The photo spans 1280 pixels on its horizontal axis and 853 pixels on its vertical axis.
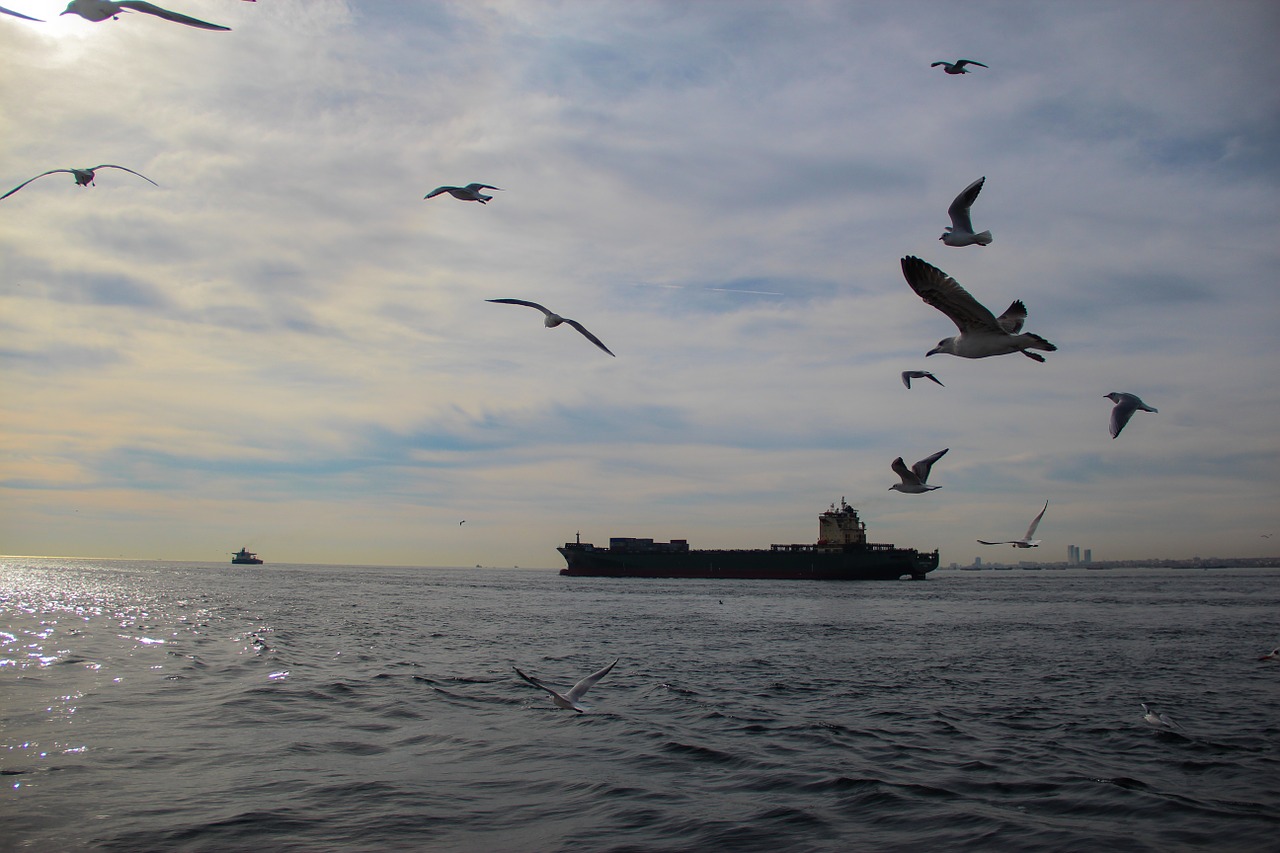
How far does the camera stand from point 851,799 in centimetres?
955

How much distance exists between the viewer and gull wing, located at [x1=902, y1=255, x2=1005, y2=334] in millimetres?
8523

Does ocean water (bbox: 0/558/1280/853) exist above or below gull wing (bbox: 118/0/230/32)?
below

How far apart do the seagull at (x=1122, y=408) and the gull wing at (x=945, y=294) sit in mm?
2242

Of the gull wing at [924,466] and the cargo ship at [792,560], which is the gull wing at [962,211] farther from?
the cargo ship at [792,560]

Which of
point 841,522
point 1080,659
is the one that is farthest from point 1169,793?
point 841,522

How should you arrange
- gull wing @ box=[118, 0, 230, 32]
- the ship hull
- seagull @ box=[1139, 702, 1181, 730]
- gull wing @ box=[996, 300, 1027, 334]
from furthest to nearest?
the ship hull
seagull @ box=[1139, 702, 1181, 730]
gull wing @ box=[996, 300, 1027, 334]
gull wing @ box=[118, 0, 230, 32]

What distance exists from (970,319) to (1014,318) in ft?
1.95

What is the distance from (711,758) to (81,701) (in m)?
10.7

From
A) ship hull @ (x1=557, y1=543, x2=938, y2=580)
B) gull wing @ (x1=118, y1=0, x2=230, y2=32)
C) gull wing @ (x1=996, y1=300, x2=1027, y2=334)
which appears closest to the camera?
gull wing @ (x1=118, y1=0, x2=230, y2=32)

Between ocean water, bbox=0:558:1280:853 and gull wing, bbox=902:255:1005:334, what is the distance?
5.24 meters

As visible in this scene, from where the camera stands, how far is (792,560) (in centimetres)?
9406

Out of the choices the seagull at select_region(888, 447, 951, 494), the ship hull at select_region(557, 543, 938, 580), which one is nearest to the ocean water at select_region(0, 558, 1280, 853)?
the seagull at select_region(888, 447, 951, 494)

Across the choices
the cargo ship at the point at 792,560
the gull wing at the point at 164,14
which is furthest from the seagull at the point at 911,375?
the cargo ship at the point at 792,560

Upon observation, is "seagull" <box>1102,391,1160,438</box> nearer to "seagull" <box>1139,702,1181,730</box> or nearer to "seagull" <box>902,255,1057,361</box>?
"seagull" <box>902,255,1057,361</box>
